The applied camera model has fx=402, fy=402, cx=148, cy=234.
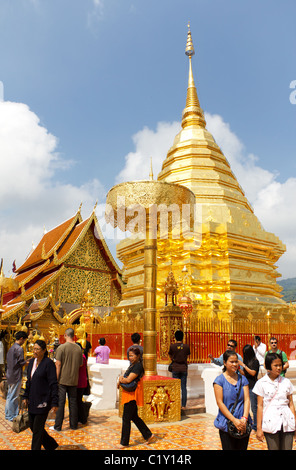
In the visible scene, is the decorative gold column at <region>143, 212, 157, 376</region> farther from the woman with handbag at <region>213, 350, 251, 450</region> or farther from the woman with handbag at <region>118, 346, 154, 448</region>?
the woman with handbag at <region>213, 350, 251, 450</region>

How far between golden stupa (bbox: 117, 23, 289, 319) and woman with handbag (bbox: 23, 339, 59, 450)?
7282 millimetres

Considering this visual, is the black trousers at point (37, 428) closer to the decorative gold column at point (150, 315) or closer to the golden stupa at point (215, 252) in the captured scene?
the decorative gold column at point (150, 315)

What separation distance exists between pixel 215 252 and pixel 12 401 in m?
7.41

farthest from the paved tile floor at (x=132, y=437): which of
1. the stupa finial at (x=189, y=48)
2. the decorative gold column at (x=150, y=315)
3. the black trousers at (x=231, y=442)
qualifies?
the stupa finial at (x=189, y=48)

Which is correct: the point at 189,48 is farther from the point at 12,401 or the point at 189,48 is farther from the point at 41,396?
the point at 41,396

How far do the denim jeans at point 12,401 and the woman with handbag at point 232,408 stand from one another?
4.17 meters

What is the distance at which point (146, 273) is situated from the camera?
642cm

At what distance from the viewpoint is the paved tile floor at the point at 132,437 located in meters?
4.69

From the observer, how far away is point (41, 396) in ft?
12.7

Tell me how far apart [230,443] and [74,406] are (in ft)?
10.0

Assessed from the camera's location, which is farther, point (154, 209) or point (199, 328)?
point (199, 328)

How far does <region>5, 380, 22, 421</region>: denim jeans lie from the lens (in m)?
6.34
